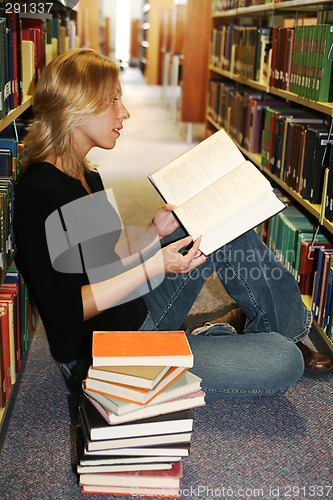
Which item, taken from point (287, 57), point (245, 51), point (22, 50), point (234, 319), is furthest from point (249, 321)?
point (245, 51)

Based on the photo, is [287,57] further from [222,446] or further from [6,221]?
[222,446]

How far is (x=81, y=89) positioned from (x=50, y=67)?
0.33 feet

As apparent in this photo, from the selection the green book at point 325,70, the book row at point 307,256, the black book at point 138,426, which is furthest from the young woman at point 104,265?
the green book at point 325,70

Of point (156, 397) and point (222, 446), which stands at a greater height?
point (156, 397)

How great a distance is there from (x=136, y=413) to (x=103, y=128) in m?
0.72

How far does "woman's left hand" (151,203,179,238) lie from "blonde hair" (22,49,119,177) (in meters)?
0.28

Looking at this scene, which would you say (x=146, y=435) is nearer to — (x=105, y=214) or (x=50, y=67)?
(x=105, y=214)

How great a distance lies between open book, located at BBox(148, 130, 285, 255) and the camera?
1408 millimetres

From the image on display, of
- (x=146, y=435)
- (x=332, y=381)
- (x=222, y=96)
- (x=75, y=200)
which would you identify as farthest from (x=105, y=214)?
(x=222, y=96)

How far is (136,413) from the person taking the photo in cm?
120

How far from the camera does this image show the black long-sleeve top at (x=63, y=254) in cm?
129

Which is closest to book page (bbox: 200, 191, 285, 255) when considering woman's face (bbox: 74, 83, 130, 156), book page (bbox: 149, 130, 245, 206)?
book page (bbox: 149, 130, 245, 206)

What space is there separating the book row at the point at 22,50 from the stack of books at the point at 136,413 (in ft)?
2.32

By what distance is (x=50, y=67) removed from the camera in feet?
4.66
